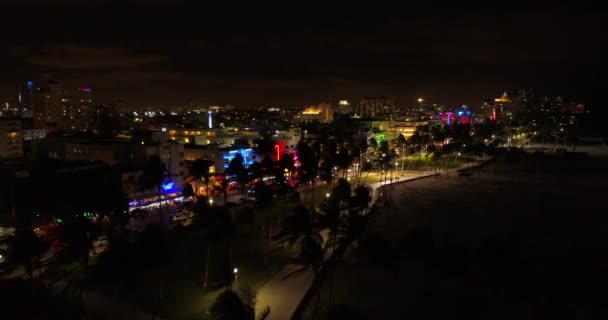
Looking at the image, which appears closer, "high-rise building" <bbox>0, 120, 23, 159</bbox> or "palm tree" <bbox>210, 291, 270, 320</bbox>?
"palm tree" <bbox>210, 291, 270, 320</bbox>

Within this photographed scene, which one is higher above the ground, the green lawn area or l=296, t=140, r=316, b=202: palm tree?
Result: l=296, t=140, r=316, b=202: palm tree

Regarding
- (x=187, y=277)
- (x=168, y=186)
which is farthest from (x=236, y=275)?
(x=168, y=186)

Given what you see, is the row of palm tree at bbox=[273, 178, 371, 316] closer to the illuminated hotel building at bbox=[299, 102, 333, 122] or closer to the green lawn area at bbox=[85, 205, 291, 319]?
the green lawn area at bbox=[85, 205, 291, 319]

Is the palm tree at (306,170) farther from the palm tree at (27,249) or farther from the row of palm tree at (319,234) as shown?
the palm tree at (27,249)

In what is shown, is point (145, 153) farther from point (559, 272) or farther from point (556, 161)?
point (556, 161)

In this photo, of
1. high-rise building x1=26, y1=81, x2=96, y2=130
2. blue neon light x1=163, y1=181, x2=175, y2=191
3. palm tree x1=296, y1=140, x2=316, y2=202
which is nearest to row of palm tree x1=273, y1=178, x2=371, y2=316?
palm tree x1=296, y1=140, x2=316, y2=202

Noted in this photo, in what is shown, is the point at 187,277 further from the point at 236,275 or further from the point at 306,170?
the point at 306,170

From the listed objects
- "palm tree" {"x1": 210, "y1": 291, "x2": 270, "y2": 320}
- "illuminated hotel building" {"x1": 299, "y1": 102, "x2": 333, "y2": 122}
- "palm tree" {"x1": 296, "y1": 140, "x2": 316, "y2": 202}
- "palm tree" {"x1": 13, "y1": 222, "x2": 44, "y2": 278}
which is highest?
"illuminated hotel building" {"x1": 299, "y1": 102, "x2": 333, "y2": 122}

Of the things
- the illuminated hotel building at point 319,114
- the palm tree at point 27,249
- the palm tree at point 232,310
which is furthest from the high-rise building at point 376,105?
the palm tree at point 232,310
